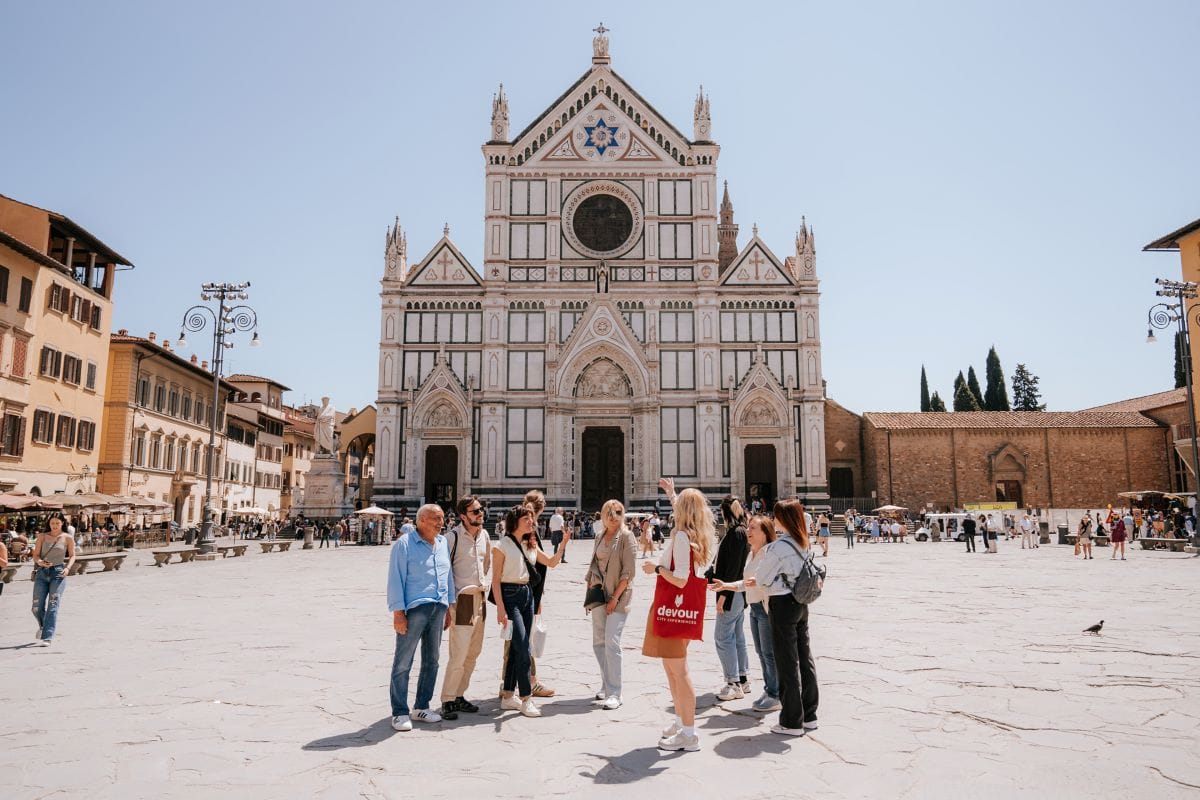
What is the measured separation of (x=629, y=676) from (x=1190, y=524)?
1229 inches

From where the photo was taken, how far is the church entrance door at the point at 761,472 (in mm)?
37469

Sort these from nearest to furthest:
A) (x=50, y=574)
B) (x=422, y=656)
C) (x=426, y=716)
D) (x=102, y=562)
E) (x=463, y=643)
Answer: (x=426, y=716) → (x=422, y=656) → (x=463, y=643) → (x=50, y=574) → (x=102, y=562)

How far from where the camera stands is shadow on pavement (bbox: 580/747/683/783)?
4.67m

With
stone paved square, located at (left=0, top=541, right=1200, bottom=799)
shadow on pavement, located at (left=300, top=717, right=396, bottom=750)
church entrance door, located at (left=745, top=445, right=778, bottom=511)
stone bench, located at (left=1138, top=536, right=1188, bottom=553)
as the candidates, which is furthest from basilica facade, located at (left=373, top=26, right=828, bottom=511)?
shadow on pavement, located at (left=300, top=717, right=396, bottom=750)

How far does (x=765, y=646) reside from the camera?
6.46 m

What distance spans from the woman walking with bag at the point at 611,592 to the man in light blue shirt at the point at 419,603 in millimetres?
1134

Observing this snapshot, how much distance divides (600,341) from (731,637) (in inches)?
1237

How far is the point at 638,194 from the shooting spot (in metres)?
38.8

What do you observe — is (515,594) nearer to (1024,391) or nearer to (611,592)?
(611,592)

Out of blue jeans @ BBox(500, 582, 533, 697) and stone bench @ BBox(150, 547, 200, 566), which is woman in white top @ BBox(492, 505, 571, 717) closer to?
blue jeans @ BBox(500, 582, 533, 697)

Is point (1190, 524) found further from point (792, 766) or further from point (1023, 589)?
point (792, 766)

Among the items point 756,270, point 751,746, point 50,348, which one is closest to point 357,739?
point 751,746

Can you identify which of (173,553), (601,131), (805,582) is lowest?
(173,553)

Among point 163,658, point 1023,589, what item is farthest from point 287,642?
point 1023,589
